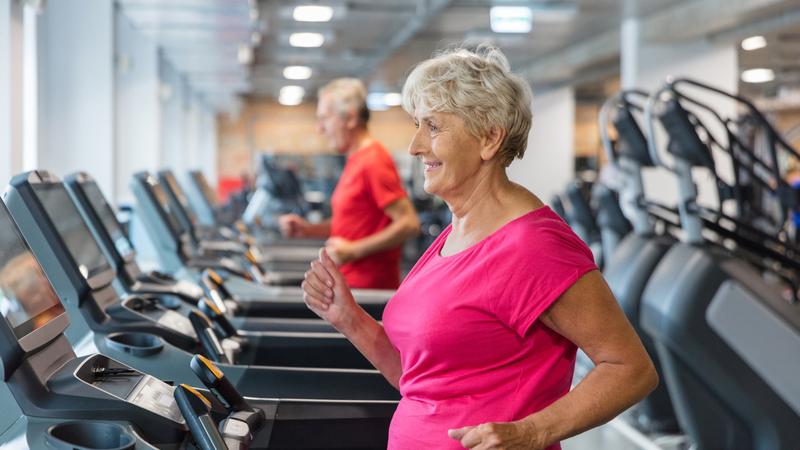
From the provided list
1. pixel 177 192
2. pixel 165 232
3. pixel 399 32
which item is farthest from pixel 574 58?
pixel 165 232

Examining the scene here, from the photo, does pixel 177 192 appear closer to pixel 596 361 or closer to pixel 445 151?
pixel 445 151

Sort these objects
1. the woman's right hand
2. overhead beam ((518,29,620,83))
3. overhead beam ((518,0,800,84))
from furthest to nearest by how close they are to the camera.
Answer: overhead beam ((518,29,620,83)) < overhead beam ((518,0,800,84)) < the woman's right hand

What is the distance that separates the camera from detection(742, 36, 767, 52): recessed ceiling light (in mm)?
11841

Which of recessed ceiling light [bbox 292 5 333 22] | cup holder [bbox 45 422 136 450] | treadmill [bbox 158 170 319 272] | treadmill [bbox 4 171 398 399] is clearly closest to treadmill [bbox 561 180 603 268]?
treadmill [bbox 158 170 319 272]

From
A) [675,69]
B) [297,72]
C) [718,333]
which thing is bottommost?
[718,333]

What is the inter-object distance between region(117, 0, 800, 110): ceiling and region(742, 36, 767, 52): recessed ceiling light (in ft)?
0.56

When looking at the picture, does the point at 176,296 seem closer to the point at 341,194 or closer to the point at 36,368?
the point at 341,194

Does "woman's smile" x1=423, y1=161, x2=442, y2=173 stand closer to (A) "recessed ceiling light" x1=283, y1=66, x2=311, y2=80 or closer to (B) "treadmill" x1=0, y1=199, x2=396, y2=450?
(B) "treadmill" x1=0, y1=199, x2=396, y2=450

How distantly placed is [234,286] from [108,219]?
105 cm

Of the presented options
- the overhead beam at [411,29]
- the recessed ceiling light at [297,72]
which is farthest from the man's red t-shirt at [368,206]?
the recessed ceiling light at [297,72]

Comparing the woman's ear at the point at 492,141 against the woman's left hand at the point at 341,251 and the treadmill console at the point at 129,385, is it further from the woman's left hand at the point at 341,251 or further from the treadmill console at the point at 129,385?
the woman's left hand at the point at 341,251

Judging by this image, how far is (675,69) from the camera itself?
11.0m

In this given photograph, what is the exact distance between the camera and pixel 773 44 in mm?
12383

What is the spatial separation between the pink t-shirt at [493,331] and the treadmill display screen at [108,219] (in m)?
1.58
